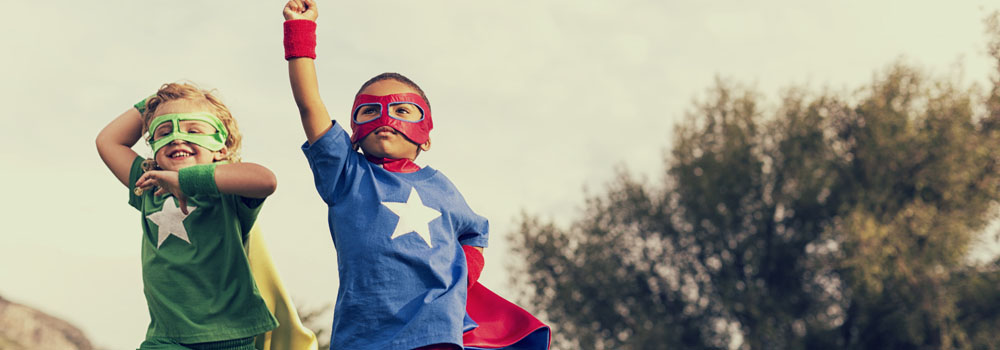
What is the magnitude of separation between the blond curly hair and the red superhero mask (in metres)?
0.61

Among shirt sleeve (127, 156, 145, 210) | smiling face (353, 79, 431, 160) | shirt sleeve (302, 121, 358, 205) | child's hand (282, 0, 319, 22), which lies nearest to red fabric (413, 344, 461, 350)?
shirt sleeve (302, 121, 358, 205)

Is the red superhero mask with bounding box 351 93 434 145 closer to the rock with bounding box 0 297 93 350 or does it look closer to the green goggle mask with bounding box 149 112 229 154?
the green goggle mask with bounding box 149 112 229 154

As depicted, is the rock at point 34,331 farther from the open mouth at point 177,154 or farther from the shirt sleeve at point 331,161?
the shirt sleeve at point 331,161

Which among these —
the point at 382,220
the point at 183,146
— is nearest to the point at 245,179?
the point at 183,146

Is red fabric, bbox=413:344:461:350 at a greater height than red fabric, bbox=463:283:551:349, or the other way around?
red fabric, bbox=463:283:551:349

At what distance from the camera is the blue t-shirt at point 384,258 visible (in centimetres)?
356

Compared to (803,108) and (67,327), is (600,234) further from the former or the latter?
(67,327)

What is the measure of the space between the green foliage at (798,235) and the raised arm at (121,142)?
18991mm

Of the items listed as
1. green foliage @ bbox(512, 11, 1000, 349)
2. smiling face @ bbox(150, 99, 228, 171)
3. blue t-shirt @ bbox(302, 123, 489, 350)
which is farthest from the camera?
green foliage @ bbox(512, 11, 1000, 349)

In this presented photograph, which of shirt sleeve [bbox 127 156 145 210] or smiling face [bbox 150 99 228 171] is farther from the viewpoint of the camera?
shirt sleeve [bbox 127 156 145 210]

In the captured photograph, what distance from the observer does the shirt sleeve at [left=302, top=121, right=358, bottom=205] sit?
3617mm

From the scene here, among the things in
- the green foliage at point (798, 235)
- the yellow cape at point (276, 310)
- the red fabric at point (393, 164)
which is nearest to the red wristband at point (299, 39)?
the red fabric at point (393, 164)

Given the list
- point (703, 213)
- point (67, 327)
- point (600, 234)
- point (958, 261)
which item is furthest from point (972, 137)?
point (67, 327)

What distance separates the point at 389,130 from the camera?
3.93 meters
